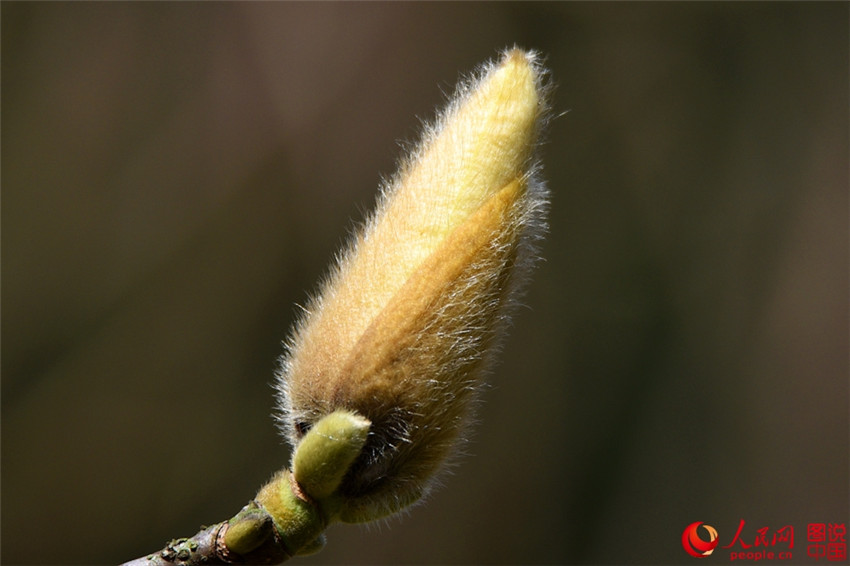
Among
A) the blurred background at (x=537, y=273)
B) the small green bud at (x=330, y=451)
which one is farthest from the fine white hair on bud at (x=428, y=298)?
the blurred background at (x=537, y=273)

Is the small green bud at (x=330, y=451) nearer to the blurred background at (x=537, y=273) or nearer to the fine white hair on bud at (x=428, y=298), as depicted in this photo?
the fine white hair on bud at (x=428, y=298)

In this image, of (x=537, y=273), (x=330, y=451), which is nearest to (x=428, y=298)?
(x=330, y=451)

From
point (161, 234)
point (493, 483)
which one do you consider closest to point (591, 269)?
point (493, 483)

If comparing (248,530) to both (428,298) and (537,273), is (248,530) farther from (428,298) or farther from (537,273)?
(537,273)

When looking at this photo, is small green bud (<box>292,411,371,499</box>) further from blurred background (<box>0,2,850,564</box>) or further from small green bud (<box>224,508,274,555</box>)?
blurred background (<box>0,2,850,564</box>)

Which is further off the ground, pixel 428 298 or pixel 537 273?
pixel 537 273

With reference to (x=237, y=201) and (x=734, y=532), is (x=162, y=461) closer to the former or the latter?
(x=237, y=201)
